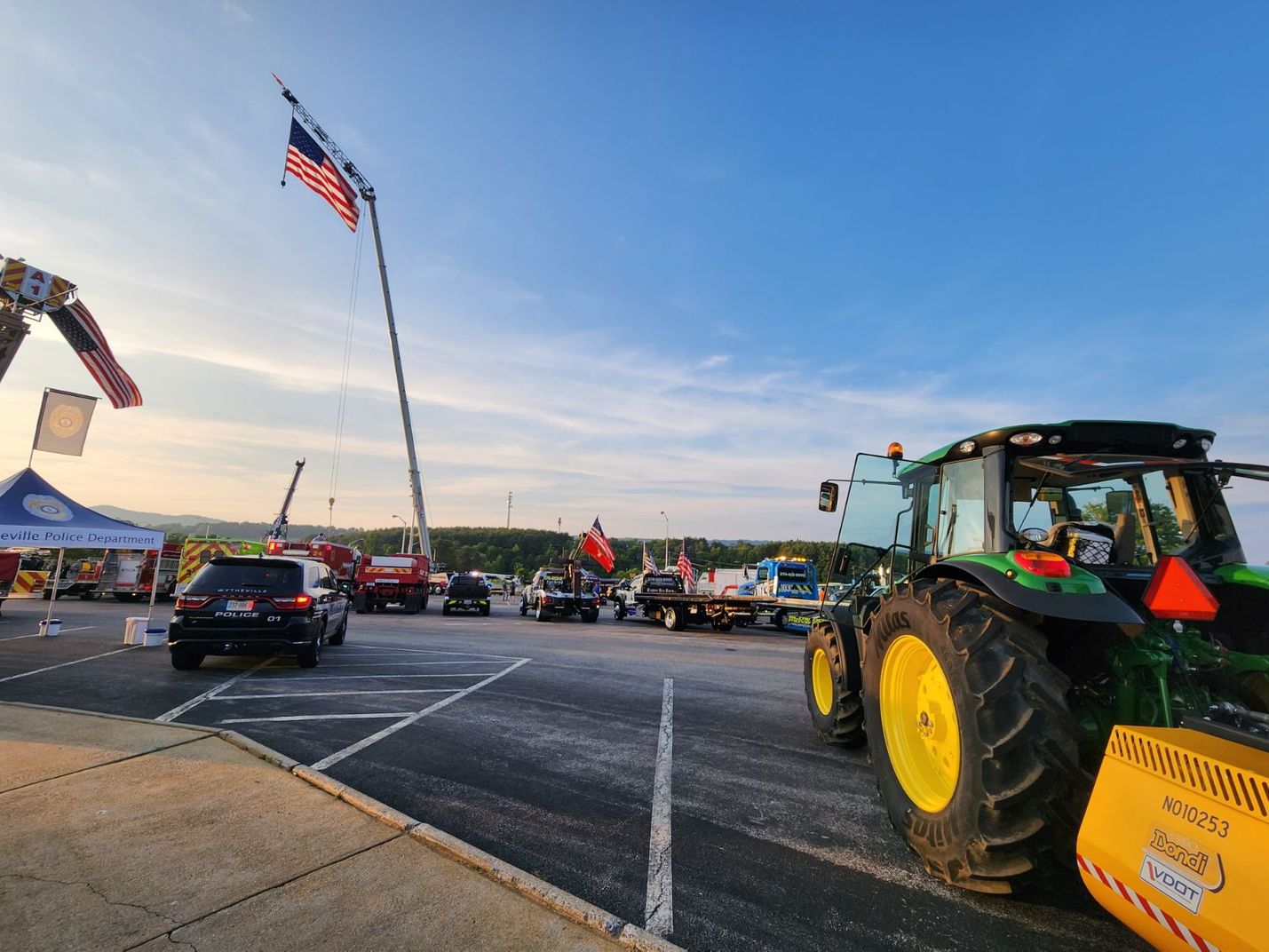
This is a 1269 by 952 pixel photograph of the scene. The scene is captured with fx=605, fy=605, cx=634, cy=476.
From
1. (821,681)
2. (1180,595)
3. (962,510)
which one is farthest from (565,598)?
(1180,595)

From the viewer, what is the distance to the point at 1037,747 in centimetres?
262

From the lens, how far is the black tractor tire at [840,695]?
516cm

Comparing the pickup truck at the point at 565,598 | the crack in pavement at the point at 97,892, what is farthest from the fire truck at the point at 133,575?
the crack in pavement at the point at 97,892

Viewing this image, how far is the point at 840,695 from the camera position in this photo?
17.2 ft

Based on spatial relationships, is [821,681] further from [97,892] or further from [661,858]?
[97,892]

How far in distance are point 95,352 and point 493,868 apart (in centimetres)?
1699

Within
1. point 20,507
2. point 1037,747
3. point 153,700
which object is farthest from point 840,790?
point 20,507

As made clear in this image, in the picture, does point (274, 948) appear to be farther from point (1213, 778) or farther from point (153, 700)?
point (153, 700)

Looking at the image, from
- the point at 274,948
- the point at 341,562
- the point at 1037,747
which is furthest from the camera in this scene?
the point at 341,562

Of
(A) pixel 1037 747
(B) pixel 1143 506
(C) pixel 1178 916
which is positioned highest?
(B) pixel 1143 506

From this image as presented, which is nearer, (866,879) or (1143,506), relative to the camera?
(866,879)

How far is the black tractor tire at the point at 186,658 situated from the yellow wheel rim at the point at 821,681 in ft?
27.0

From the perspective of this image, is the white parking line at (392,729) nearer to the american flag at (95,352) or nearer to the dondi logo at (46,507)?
the dondi logo at (46,507)

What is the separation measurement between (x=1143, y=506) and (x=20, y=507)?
1544cm
